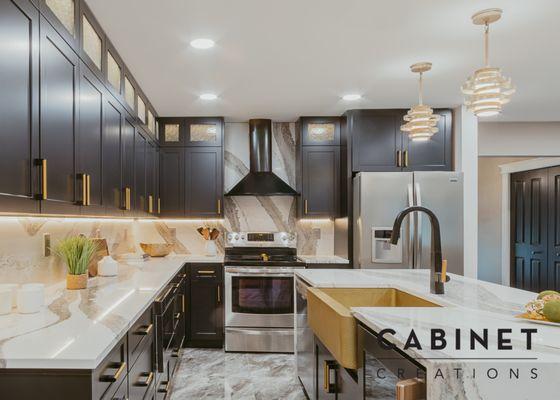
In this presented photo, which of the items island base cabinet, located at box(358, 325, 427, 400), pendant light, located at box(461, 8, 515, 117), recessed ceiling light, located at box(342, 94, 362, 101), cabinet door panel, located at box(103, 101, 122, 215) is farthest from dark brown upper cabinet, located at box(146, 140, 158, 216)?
island base cabinet, located at box(358, 325, 427, 400)

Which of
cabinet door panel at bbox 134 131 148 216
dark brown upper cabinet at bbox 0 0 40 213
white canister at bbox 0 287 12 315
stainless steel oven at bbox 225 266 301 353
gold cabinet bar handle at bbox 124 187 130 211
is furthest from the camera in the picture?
stainless steel oven at bbox 225 266 301 353

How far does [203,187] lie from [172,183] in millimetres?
353

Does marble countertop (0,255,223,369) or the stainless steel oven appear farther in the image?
the stainless steel oven

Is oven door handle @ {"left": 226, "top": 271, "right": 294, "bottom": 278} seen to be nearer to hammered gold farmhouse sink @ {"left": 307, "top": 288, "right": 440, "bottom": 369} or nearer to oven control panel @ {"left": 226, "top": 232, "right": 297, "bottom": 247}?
oven control panel @ {"left": 226, "top": 232, "right": 297, "bottom": 247}

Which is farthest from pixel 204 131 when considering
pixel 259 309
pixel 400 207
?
pixel 400 207

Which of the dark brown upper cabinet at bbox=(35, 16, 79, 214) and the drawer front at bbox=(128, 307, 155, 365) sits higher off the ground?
the dark brown upper cabinet at bbox=(35, 16, 79, 214)

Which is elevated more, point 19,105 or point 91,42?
A: point 91,42

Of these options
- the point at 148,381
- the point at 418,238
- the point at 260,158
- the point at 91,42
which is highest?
the point at 91,42

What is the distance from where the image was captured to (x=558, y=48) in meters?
3.03

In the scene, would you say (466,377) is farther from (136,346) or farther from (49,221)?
(49,221)

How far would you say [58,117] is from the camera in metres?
1.93

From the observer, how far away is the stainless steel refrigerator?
432cm

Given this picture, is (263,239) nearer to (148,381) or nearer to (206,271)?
(206,271)

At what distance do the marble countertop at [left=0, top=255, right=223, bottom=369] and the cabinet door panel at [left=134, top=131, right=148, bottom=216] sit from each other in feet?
3.15
